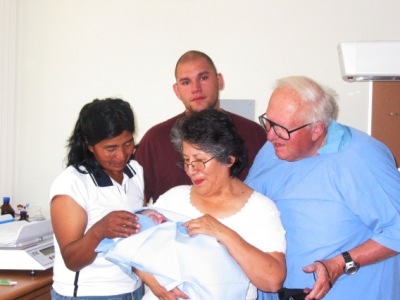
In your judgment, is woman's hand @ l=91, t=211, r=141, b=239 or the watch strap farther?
the watch strap

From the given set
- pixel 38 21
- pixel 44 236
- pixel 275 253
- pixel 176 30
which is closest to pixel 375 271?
pixel 275 253

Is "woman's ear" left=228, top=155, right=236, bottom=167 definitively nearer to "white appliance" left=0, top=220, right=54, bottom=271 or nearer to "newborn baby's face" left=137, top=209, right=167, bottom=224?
"newborn baby's face" left=137, top=209, right=167, bottom=224

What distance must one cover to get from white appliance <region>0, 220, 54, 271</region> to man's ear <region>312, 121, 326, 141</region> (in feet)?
5.00

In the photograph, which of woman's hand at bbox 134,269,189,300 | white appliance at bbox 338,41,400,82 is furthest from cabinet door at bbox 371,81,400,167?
woman's hand at bbox 134,269,189,300

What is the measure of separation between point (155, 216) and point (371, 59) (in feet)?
6.14

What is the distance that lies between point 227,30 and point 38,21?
1576 mm

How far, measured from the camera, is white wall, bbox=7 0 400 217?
9.91ft

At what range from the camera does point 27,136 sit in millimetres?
3553

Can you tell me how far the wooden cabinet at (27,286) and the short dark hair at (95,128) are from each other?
2.55 feet

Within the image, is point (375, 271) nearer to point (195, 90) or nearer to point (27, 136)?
point (195, 90)

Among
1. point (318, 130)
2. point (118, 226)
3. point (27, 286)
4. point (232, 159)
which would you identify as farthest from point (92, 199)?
point (318, 130)

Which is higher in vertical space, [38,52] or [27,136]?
[38,52]

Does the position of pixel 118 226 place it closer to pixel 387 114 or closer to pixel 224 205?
pixel 224 205

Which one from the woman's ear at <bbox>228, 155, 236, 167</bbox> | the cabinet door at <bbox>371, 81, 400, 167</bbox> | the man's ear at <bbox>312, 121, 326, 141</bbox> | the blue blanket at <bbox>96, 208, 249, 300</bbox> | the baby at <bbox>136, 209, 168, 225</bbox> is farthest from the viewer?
the cabinet door at <bbox>371, 81, 400, 167</bbox>
